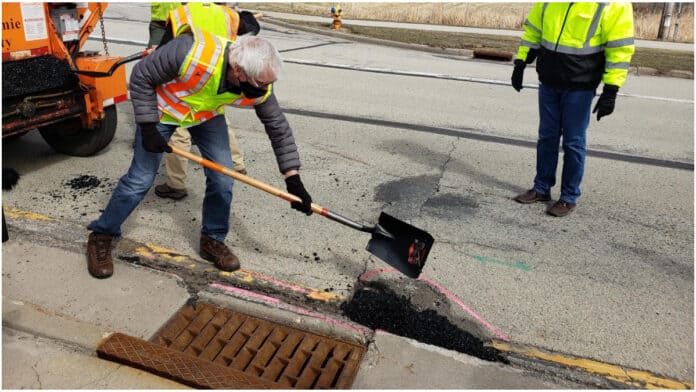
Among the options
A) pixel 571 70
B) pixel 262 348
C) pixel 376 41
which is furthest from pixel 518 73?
pixel 376 41

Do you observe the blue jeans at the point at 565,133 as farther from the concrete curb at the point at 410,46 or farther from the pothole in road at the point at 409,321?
the concrete curb at the point at 410,46

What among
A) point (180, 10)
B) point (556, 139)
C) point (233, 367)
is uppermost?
point (180, 10)

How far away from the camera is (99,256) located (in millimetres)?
3506

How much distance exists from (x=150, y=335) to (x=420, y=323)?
139 centimetres

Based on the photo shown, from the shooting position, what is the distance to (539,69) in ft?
15.1

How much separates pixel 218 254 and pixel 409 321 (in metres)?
1.23

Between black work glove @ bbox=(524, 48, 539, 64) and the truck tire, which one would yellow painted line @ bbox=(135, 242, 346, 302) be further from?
black work glove @ bbox=(524, 48, 539, 64)

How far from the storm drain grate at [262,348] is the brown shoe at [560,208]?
91.2 inches

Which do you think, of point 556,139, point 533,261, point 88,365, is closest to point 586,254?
point 533,261

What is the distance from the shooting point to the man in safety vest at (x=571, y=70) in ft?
13.7

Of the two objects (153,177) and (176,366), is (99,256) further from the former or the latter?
(176,366)

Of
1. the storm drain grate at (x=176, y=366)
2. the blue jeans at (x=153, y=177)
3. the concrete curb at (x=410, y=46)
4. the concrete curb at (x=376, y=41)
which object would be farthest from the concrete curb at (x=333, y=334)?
the concrete curb at (x=376, y=41)

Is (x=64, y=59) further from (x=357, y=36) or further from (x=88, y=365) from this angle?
(x=357, y=36)

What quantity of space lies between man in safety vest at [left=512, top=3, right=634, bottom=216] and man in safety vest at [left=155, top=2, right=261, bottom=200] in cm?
214
